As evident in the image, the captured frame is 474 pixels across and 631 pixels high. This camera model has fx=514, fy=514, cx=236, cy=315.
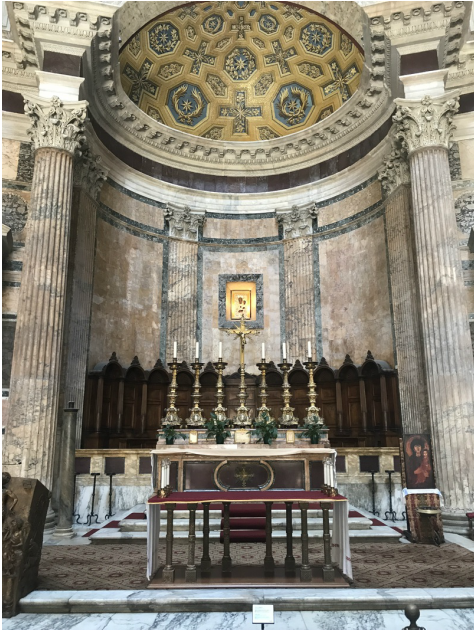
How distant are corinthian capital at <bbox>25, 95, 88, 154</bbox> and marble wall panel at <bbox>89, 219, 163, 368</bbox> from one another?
12.7ft

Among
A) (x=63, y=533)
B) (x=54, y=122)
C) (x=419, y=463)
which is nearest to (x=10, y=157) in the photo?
(x=54, y=122)

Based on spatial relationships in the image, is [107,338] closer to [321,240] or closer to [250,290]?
[250,290]

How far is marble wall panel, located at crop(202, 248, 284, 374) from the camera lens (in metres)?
16.5

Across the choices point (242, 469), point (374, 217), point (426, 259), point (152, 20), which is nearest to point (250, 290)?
point (374, 217)

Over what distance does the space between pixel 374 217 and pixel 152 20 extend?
8556mm

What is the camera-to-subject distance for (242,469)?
7336mm

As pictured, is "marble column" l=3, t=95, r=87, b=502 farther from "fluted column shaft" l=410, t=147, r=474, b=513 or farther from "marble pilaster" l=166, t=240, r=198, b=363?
"fluted column shaft" l=410, t=147, r=474, b=513

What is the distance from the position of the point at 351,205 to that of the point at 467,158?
3.82 m

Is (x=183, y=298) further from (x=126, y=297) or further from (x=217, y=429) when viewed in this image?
(x=217, y=429)

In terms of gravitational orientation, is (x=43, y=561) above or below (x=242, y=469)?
below

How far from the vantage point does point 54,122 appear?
10.8 m

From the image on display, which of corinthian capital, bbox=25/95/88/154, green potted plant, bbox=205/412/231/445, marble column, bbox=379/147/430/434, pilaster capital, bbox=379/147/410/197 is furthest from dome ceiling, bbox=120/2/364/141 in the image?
green potted plant, bbox=205/412/231/445

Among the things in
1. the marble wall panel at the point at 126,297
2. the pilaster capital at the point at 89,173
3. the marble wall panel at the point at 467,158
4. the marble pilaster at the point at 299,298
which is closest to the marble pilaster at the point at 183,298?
the marble wall panel at the point at 126,297

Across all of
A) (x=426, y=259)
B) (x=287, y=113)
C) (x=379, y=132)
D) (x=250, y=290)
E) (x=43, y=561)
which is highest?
(x=287, y=113)
